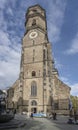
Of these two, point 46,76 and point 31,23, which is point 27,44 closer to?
point 31,23

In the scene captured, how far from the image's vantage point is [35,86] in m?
53.2

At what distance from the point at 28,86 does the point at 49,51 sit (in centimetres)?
1240

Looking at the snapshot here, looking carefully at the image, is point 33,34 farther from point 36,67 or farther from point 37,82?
point 37,82

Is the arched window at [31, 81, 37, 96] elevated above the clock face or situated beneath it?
situated beneath

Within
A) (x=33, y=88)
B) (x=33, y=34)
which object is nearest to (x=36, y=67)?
(x=33, y=88)

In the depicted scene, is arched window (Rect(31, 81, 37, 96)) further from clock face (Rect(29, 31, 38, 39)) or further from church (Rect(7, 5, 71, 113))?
clock face (Rect(29, 31, 38, 39))

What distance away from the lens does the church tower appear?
168ft

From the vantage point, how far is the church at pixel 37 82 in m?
51.0

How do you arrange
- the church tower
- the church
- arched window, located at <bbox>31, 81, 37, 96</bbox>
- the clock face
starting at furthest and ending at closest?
the clock face → arched window, located at <bbox>31, 81, 37, 96</bbox> → the church tower → the church

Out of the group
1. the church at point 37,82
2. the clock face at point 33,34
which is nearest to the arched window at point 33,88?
the church at point 37,82

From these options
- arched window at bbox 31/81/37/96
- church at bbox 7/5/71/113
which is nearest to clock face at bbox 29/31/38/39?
church at bbox 7/5/71/113

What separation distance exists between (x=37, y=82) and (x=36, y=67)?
14.7ft

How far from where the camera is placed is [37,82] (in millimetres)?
53250

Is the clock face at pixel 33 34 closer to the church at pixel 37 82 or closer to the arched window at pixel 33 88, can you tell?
the church at pixel 37 82
